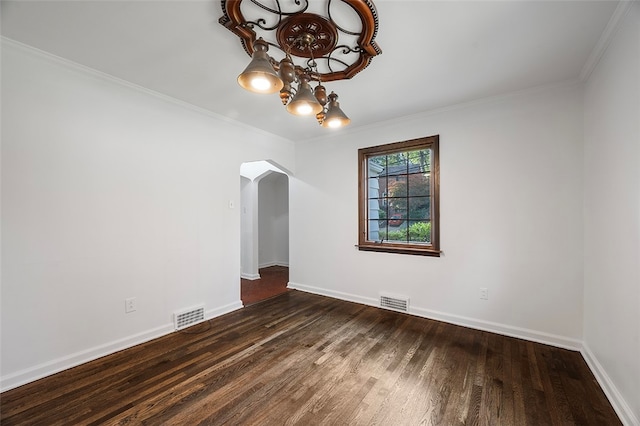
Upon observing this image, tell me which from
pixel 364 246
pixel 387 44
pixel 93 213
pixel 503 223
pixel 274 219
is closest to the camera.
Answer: pixel 387 44

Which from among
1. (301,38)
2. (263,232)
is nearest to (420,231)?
(301,38)

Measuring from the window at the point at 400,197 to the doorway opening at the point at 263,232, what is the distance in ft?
5.32

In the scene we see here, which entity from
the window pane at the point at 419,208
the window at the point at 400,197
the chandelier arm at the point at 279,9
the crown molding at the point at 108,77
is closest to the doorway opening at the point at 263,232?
the crown molding at the point at 108,77

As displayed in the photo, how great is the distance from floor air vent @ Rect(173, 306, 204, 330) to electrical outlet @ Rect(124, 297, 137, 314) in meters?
0.44

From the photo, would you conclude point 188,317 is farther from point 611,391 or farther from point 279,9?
point 611,391

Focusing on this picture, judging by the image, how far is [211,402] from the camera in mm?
1855

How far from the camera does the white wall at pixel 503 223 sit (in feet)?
8.54

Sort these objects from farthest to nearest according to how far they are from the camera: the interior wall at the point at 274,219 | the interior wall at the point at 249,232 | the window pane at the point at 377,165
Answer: the interior wall at the point at 274,219 → the interior wall at the point at 249,232 → the window pane at the point at 377,165

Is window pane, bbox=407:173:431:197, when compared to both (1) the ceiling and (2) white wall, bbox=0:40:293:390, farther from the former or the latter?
(2) white wall, bbox=0:40:293:390

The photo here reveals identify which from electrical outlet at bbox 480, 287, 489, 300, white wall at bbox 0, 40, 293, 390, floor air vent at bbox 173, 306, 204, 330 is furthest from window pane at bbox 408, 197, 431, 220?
floor air vent at bbox 173, 306, 204, 330

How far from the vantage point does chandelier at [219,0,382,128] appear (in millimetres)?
1595

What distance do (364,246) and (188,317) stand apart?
2444mm

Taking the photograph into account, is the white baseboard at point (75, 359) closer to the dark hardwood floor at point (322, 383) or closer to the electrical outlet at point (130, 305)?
the dark hardwood floor at point (322, 383)

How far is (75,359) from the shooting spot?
2289 millimetres
